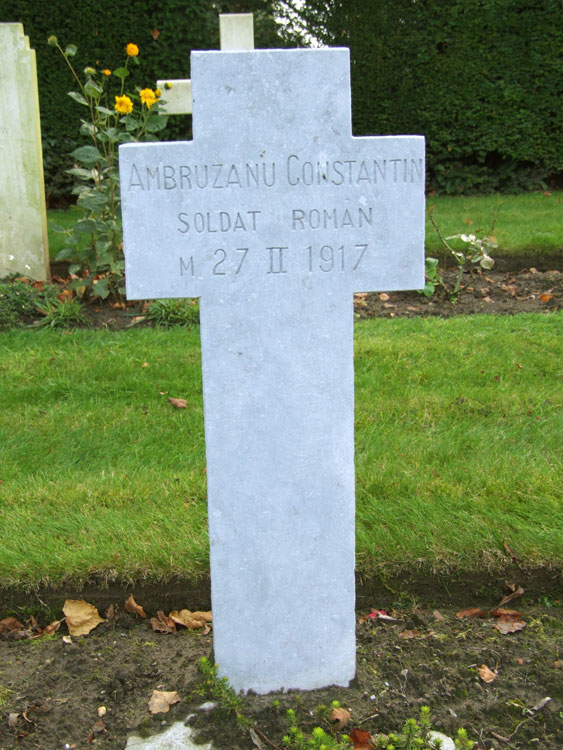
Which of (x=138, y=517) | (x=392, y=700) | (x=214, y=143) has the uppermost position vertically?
(x=214, y=143)

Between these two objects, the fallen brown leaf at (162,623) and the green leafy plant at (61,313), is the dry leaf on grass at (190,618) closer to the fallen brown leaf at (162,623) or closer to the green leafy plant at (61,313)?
the fallen brown leaf at (162,623)

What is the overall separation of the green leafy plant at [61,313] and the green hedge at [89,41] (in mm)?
5772

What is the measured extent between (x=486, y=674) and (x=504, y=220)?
6.62 metres

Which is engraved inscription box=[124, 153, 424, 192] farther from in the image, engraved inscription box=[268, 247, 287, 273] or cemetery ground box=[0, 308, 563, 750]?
cemetery ground box=[0, 308, 563, 750]

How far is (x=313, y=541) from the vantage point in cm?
212

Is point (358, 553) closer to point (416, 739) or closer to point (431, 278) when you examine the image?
point (416, 739)

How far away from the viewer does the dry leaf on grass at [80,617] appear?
8.27 ft

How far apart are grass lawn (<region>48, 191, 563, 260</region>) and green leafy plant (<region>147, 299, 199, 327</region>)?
1.19m

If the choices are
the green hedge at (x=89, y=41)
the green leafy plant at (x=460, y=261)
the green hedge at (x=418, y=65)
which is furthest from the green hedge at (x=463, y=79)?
the green leafy plant at (x=460, y=261)

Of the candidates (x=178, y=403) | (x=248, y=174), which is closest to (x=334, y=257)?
(x=248, y=174)

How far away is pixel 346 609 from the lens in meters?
2.18

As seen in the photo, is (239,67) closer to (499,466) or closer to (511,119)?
(499,466)

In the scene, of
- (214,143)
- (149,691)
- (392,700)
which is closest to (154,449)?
(149,691)

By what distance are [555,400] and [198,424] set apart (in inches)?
69.8
